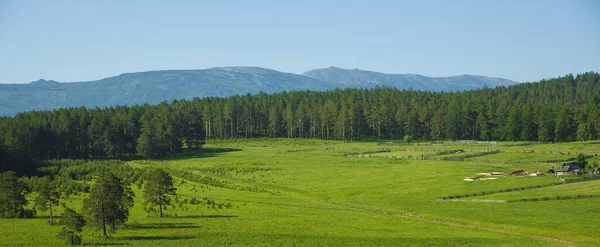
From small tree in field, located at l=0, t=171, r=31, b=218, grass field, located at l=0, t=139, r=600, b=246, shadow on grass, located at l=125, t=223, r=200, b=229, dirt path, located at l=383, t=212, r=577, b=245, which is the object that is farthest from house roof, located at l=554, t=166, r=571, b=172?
small tree in field, located at l=0, t=171, r=31, b=218

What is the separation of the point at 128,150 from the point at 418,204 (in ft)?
366

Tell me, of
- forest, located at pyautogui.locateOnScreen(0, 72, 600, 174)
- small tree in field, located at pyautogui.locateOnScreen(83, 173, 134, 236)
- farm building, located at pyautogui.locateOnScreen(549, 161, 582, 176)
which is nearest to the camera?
small tree in field, located at pyautogui.locateOnScreen(83, 173, 134, 236)

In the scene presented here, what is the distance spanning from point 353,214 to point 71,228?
3034 cm

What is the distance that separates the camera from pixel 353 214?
63.1m

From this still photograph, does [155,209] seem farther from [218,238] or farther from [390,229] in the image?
[390,229]

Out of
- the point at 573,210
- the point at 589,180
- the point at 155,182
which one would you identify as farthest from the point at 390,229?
the point at 589,180

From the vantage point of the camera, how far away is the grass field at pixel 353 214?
164 feet

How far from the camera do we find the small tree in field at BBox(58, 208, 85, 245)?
48000 mm

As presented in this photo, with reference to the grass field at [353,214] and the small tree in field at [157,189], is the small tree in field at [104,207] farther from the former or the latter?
the small tree in field at [157,189]

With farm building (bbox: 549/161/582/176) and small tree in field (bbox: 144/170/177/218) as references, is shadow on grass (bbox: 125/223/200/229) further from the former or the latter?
farm building (bbox: 549/161/582/176)

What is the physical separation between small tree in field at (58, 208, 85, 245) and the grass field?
38.1 inches

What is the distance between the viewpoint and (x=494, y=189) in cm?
7631

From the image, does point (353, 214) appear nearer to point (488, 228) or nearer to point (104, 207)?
point (488, 228)

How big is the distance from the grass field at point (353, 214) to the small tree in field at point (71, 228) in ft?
3.18
